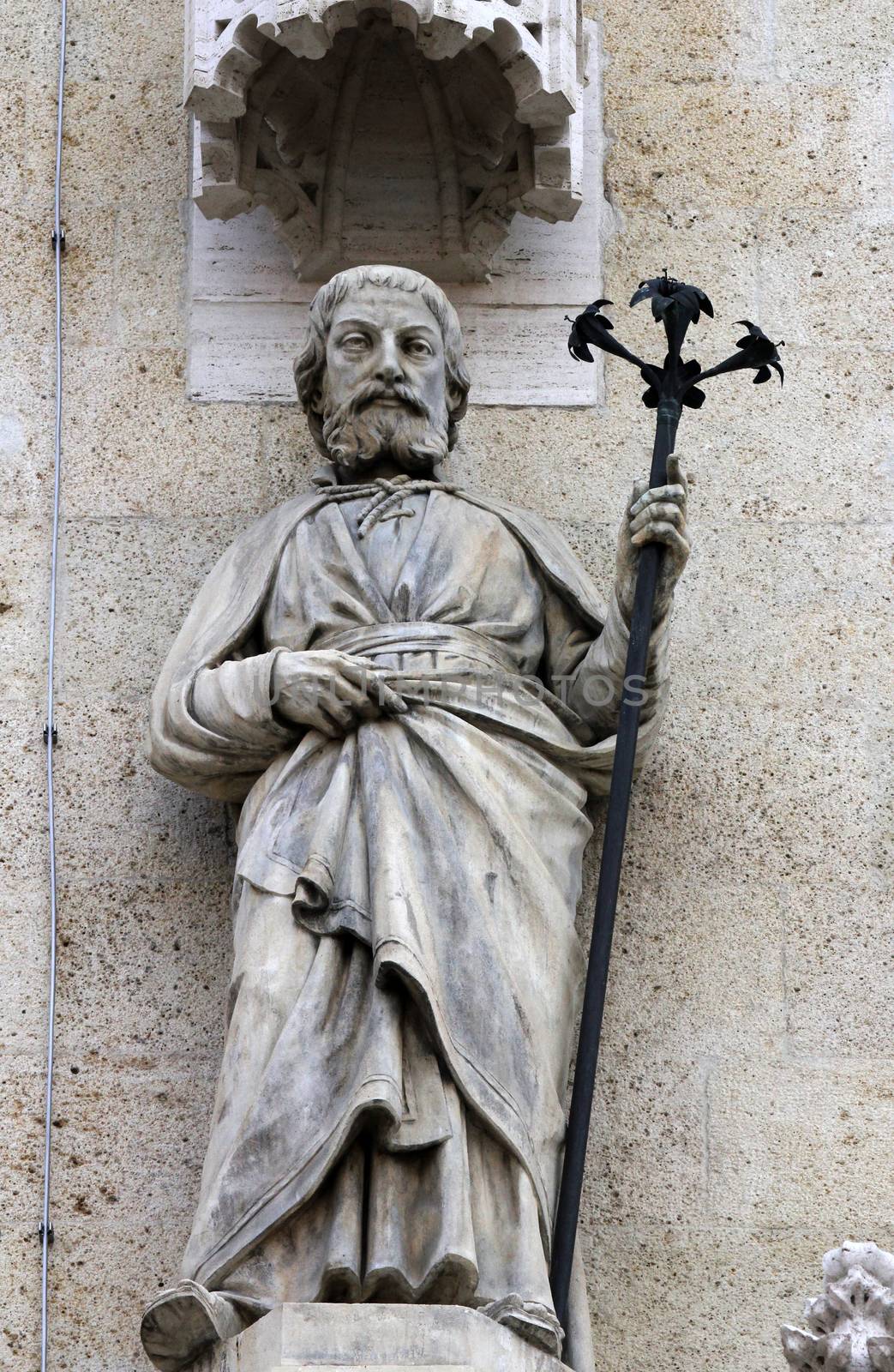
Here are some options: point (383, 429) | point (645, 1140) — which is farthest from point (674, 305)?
point (645, 1140)

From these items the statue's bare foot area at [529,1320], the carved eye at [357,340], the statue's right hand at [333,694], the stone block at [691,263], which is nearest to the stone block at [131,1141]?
the statue's right hand at [333,694]

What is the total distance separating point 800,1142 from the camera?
494cm

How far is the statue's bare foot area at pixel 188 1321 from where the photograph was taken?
4.21 m

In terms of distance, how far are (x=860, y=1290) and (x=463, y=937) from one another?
82 cm

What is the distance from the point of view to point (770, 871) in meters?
5.18

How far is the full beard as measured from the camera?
16.9 feet

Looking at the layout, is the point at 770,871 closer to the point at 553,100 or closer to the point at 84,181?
the point at 553,100

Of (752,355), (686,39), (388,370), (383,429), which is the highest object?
(686,39)

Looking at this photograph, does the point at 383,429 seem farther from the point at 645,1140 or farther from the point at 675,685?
the point at 645,1140

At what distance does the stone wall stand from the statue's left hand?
0.59 m

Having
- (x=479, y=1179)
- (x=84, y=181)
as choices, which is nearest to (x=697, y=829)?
(x=479, y=1179)

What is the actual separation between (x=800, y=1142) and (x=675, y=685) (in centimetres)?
88

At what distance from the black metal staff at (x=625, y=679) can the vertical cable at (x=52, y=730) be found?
89cm

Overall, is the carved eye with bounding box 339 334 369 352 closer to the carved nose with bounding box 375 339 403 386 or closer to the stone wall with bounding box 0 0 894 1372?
the carved nose with bounding box 375 339 403 386
